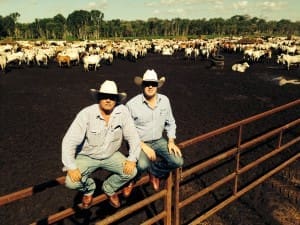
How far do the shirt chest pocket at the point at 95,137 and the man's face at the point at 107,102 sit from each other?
0.25 m

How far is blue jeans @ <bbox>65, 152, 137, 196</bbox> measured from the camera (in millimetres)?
3393

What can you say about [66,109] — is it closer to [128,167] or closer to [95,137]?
[95,137]

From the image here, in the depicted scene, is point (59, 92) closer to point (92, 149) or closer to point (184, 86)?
point (184, 86)

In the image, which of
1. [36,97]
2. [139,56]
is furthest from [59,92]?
[139,56]

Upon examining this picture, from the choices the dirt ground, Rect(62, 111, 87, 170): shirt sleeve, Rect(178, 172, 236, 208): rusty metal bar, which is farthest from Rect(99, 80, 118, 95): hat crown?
the dirt ground

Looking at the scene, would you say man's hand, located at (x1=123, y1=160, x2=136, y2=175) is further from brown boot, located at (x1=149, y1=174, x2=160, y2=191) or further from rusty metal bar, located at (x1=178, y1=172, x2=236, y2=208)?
rusty metal bar, located at (x1=178, y1=172, x2=236, y2=208)

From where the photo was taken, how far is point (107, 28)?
346 ft

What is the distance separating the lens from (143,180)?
357 centimetres

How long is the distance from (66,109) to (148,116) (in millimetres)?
9549

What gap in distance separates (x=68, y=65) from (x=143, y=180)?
25.3 metres

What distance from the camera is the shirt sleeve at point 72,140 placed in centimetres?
322

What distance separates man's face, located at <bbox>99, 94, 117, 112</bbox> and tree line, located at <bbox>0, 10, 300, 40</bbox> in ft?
292

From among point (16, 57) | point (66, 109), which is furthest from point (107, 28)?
point (66, 109)

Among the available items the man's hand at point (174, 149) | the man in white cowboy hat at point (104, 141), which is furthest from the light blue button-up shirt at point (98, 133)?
the man's hand at point (174, 149)
